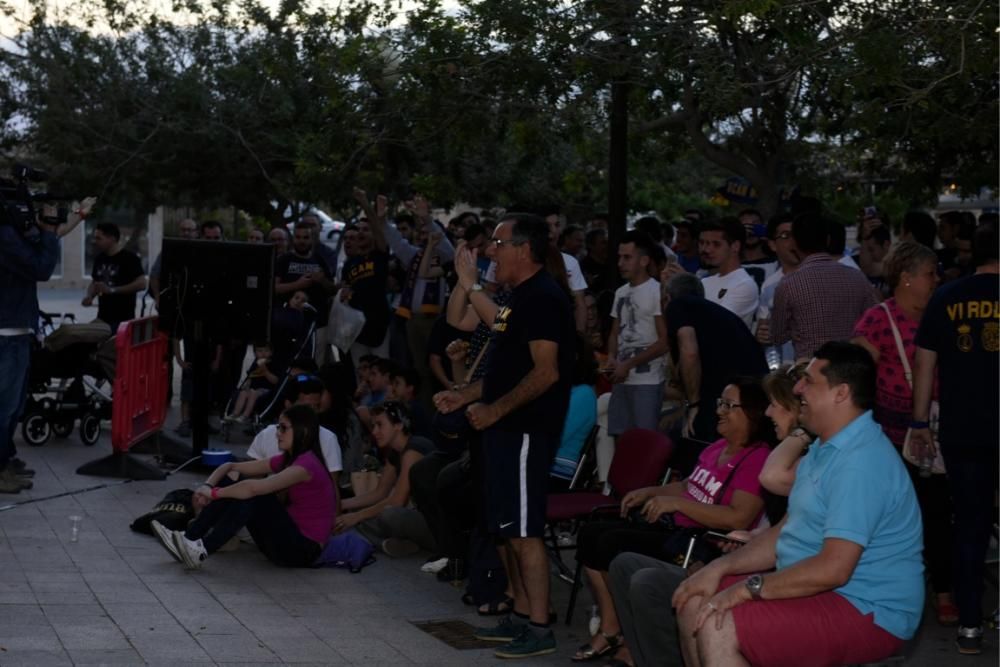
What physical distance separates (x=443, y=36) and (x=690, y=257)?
3158mm

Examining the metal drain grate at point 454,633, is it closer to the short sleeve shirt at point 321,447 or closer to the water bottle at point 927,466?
the short sleeve shirt at point 321,447

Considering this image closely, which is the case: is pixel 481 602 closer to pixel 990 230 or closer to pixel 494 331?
pixel 494 331

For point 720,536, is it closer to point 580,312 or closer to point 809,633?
point 809,633

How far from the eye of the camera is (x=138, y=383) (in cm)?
1298

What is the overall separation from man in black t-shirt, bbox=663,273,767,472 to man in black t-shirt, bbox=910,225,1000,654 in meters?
1.28

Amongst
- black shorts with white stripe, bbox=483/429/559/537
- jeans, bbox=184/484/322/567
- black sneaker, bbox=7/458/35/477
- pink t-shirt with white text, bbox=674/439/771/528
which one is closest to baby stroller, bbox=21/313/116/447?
black sneaker, bbox=7/458/35/477

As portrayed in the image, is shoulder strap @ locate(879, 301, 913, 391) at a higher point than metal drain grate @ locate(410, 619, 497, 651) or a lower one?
higher

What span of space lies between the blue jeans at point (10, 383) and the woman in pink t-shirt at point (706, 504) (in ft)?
18.0

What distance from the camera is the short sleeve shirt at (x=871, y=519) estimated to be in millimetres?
4969

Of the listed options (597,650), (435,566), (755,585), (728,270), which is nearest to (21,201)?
(435,566)

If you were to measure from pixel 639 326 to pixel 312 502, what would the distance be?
2341 millimetres

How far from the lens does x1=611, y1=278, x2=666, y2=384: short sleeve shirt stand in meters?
9.92

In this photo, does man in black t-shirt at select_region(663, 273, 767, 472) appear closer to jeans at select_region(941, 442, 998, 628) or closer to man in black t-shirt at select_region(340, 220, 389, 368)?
jeans at select_region(941, 442, 998, 628)

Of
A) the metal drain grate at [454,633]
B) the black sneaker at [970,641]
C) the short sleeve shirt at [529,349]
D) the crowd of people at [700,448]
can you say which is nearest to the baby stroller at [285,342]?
the crowd of people at [700,448]
